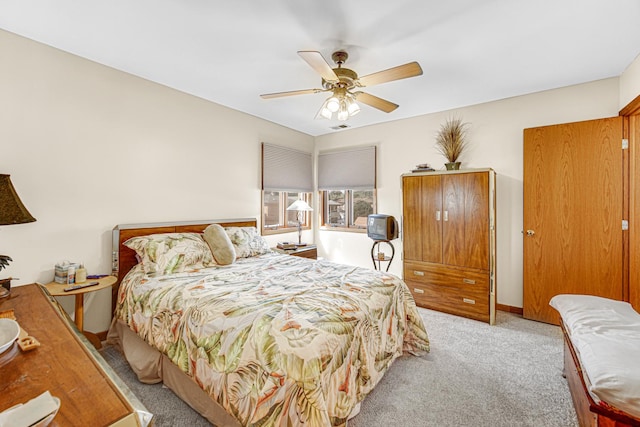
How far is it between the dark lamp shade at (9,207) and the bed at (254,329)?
81 centimetres

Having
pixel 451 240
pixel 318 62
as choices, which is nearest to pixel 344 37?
pixel 318 62

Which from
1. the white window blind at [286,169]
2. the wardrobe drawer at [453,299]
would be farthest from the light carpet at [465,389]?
the white window blind at [286,169]

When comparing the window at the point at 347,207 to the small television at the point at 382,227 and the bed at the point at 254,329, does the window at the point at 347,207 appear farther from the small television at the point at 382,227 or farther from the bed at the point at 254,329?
the bed at the point at 254,329

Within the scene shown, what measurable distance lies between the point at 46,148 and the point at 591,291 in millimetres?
5266

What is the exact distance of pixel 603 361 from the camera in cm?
128

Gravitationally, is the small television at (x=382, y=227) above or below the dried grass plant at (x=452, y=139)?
below

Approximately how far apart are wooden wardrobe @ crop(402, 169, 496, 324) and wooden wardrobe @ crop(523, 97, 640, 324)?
1.58 feet

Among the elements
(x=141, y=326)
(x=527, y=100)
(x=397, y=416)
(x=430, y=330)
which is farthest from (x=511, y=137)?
(x=141, y=326)

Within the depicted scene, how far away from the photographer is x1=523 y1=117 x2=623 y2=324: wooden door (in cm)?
281

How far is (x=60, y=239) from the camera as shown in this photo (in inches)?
94.2

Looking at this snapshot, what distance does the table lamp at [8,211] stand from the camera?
181 cm

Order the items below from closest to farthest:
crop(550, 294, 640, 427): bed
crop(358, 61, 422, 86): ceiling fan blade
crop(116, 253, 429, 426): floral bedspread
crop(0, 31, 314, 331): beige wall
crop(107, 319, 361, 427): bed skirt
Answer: crop(550, 294, 640, 427): bed, crop(116, 253, 429, 426): floral bedspread, crop(107, 319, 361, 427): bed skirt, crop(358, 61, 422, 86): ceiling fan blade, crop(0, 31, 314, 331): beige wall

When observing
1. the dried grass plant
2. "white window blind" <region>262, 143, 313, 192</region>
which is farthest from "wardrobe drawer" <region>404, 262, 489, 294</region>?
"white window blind" <region>262, 143, 313, 192</region>

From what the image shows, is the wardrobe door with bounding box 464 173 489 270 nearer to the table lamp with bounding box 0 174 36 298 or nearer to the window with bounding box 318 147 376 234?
the window with bounding box 318 147 376 234
